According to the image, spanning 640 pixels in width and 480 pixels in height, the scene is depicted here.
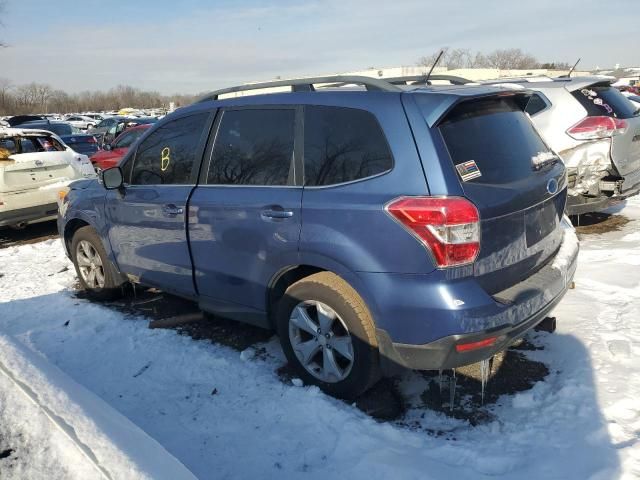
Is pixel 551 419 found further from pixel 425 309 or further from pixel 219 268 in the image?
pixel 219 268

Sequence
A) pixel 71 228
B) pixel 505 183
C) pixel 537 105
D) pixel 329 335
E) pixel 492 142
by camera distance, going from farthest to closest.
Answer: pixel 537 105 → pixel 71 228 → pixel 329 335 → pixel 492 142 → pixel 505 183

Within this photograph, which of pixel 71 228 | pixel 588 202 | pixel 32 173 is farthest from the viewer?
pixel 32 173

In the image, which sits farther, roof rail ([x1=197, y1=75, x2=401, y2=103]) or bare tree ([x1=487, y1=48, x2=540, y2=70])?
bare tree ([x1=487, y1=48, x2=540, y2=70])

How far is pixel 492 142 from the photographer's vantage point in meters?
3.02

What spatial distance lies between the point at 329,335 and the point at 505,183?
133 cm

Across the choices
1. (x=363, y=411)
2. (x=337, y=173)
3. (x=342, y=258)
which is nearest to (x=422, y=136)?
(x=337, y=173)

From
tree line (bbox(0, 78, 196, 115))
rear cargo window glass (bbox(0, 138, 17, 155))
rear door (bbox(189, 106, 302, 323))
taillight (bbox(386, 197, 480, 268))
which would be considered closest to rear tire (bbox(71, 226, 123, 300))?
rear door (bbox(189, 106, 302, 323))

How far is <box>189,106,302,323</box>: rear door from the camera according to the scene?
3.23 metres

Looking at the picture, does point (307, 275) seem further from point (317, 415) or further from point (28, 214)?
point (28, 214)

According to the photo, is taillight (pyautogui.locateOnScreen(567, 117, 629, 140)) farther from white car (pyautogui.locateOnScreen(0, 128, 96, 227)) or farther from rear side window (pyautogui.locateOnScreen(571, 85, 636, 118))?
white car (pyautogui.locateOnScreen(0, 128, 96, 227))

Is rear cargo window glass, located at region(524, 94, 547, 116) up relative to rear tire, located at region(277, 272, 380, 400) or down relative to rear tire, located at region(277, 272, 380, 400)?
up

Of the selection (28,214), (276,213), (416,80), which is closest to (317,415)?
(276,213)

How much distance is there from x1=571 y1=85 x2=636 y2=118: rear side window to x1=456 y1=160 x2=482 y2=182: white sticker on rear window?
400 cm

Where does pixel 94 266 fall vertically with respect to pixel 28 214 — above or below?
below
